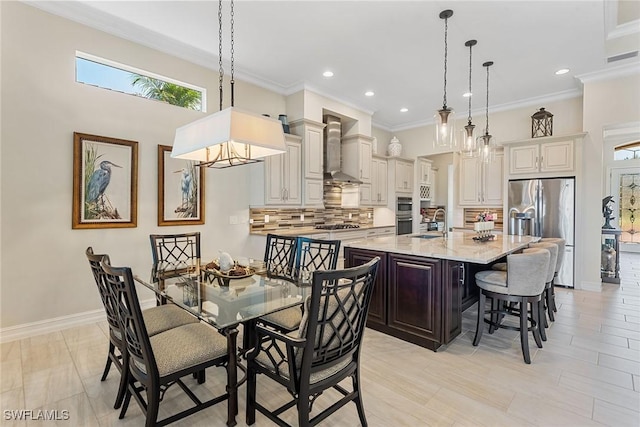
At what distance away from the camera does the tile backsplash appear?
4801 millimetres

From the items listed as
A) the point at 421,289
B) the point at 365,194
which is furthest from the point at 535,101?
the point at 421,289

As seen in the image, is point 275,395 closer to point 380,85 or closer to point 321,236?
point 321,236

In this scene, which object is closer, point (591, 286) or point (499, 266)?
point (499, 266)

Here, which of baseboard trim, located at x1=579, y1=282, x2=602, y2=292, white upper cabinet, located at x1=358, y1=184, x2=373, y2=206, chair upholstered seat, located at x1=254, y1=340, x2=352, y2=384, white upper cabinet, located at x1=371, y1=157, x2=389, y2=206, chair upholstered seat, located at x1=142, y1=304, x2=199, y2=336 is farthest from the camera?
white upper cabinet, located at x1=371, y1=157, x2=389, y2=206

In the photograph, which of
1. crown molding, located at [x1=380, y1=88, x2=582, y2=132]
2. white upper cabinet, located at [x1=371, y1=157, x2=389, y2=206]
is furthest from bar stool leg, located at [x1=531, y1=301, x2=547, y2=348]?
crown molding, located at [x1=380, y1=88, x2=582, y2=132]

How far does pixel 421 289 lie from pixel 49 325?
369 cm

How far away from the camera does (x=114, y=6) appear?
3033 millimetres

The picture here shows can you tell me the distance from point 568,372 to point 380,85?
4.33 metres

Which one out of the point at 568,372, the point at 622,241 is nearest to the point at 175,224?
the point at 568,372

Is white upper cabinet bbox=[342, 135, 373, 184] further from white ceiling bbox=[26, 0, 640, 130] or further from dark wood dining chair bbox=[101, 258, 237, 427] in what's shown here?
dark wood dining chair bbox=[101, 258, 237, 427]

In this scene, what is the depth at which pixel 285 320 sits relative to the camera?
2.18 metres

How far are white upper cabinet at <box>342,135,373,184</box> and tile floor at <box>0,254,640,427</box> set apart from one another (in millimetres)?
3520

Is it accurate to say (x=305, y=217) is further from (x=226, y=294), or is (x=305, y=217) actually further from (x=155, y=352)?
(x=155, y=352)

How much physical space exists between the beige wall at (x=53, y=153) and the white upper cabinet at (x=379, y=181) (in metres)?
4.02
